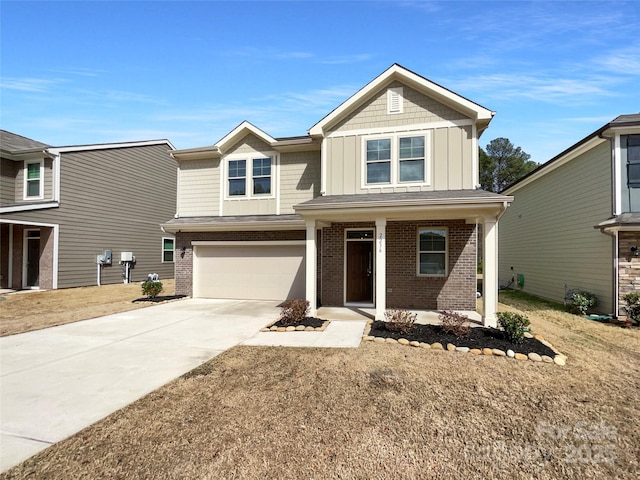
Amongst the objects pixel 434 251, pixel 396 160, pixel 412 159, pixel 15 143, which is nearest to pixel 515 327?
pixel 434 251

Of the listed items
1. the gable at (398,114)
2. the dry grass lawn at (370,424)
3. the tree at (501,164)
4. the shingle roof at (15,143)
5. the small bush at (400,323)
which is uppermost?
the tree at (501,164)

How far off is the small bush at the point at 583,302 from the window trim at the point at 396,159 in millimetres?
6128

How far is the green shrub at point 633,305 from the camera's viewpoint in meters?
8.73

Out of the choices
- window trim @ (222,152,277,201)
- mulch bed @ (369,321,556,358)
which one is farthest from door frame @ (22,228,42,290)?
mulch bed @ (369,321,556,358)

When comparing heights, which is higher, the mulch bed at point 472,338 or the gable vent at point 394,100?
the gable vent at point 394,100

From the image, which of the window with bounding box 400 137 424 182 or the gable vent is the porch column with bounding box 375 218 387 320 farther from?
the gable vent

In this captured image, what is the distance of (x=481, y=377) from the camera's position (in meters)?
4.98

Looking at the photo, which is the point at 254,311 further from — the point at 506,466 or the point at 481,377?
the point at 506,466

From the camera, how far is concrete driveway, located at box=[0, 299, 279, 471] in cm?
371

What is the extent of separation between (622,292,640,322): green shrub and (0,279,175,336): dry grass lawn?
1465 centimetres


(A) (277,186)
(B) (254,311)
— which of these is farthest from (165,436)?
(A) (277,186)

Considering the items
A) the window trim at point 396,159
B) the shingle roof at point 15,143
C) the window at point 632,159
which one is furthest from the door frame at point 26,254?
the window at point 632,159

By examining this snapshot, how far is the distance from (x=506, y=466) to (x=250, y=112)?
13747mm

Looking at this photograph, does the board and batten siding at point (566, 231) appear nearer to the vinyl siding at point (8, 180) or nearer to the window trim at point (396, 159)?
the window trim at point (396, 159)
